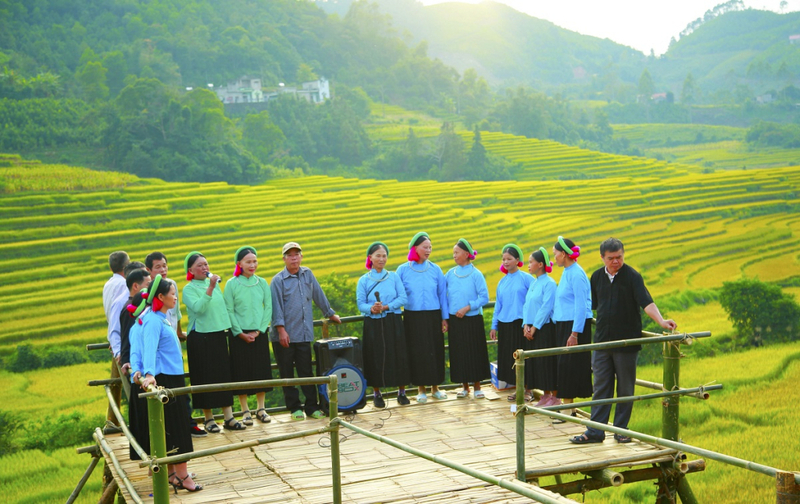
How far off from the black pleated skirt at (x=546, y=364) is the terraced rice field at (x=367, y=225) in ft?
48.0

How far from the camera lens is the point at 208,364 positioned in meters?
5.72

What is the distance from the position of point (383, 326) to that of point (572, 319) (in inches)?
63.4

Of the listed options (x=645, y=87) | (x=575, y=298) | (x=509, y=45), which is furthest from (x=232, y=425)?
(x=509, y=45)

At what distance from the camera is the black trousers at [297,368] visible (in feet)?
20.1

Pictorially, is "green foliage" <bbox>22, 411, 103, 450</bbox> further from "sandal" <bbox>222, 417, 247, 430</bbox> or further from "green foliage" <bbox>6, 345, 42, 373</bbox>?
"sandal" <bbox>222, 417, 247, 430</bbox>

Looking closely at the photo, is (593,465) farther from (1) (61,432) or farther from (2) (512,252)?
(1) (61,432)

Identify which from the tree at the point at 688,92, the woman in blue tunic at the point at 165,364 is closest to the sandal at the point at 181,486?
the woman in blue tunic at the point at 165,364

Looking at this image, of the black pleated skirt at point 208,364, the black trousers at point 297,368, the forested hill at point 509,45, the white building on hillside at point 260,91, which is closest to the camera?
the black pleated skirt at point 208,364

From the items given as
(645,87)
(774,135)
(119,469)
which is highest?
(645,87)

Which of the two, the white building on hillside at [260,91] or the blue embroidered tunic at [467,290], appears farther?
Result: the white building on hillside at [260,91]

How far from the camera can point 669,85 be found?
1925 inches

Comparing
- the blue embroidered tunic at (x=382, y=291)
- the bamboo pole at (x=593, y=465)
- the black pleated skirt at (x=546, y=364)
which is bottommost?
the bamboo pole at (x=593, y=465)

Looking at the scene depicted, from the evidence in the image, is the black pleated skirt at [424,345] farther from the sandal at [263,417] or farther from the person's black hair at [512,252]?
the sandal at [263,417]

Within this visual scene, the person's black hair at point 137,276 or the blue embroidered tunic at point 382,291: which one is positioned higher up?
the person's black hair at point 137,276
